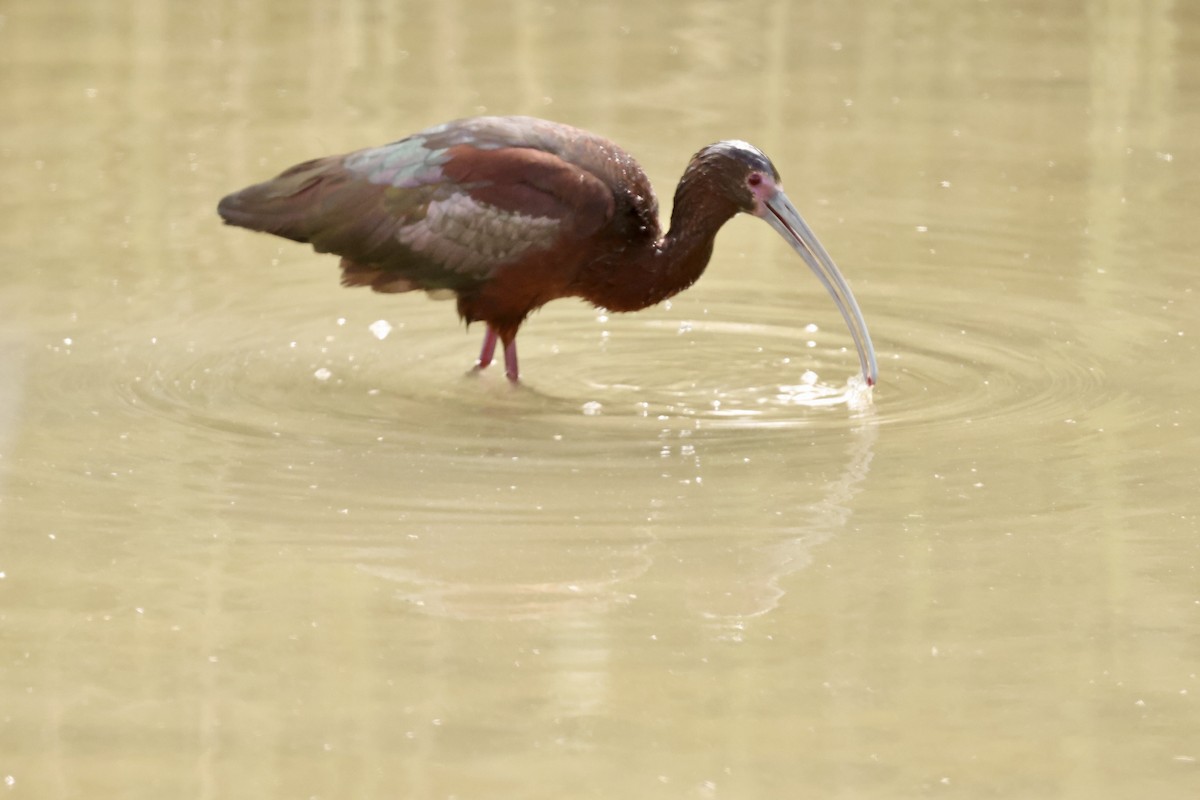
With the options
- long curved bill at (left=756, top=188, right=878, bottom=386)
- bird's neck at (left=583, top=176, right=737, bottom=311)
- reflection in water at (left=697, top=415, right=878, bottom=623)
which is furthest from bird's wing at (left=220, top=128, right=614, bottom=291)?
reflection in water at (left=697, top=415, right=878, bottom=623)

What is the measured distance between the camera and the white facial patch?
6715mm

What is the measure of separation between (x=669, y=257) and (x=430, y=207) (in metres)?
0.78

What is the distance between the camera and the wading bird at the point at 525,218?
6730 millimetres

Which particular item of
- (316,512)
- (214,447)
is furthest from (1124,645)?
(214,447)

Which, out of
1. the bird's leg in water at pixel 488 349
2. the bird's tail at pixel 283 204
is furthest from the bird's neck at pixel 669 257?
the bird's tail at pixel 283 204

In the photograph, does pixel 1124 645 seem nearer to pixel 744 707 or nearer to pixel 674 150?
pixel 744 707

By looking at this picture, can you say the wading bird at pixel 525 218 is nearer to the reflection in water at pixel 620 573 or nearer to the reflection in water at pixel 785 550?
the reflection in water at pixel 785 550

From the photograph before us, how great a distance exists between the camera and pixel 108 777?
4211 mm

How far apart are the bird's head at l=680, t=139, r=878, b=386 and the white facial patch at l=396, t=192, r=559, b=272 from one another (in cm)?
53

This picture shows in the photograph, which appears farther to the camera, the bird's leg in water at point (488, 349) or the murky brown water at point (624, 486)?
the bird's leg in water at point (488, 349)

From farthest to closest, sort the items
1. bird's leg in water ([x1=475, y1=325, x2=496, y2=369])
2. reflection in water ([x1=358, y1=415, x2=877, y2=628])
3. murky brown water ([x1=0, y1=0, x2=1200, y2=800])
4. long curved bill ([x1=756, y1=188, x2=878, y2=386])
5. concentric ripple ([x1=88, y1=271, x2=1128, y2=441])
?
bird's leg in water ([x1=475, y1=325, x2=496, y2=369]), long curved bill ([x1=756, y1=188, x2=878, y2=386]), concentric ripple ([x1=88, y1=271, x2=1128, y2=441]), reflection in water ([x1=358, y1=415, x2=877, y2=628]), murky brown water ([x1=0, y1=0, x2=1200, y2=800])

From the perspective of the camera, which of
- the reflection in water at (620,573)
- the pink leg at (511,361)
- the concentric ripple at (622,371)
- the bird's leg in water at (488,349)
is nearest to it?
the reflection in water at (620,573)

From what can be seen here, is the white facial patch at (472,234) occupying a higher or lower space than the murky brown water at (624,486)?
higher

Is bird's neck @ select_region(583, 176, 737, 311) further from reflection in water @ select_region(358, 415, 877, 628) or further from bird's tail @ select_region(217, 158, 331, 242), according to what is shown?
reflection in water @ select_region(358, 415, 877, 628)
